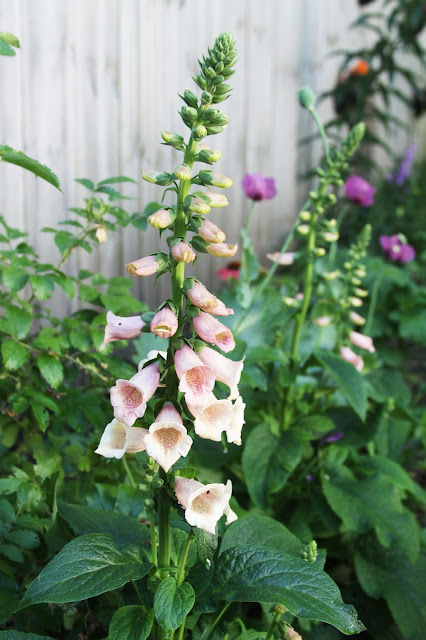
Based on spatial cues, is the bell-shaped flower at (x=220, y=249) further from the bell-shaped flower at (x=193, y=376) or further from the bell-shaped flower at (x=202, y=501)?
the bell-shaped flower at (x=202, y=501)

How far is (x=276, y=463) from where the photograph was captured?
1.92 m

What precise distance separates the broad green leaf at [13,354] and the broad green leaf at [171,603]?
0.65m

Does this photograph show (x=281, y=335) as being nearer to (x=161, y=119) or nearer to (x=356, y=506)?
(x=356, y=506)

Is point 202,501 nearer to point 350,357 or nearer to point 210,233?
point 210,233

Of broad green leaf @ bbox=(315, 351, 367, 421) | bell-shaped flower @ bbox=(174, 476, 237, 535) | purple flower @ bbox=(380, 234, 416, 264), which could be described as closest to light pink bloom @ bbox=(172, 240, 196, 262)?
bell-shaped flower @ bbox=(174, 476, 237, 535)

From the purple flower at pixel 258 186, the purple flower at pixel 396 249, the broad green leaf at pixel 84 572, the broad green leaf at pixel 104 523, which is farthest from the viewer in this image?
the purple flower at pixel 396 249

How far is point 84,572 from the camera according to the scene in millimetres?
1022

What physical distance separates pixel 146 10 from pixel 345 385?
1821 millimetres

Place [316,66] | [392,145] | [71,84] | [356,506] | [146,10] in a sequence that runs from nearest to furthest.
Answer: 1. [356,506]
2. [71,84]
3. [146,10]
4. [316,66]
5. [392,145]

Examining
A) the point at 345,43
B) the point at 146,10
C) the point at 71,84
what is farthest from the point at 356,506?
the point at 345,43

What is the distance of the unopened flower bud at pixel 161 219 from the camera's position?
3.28ft

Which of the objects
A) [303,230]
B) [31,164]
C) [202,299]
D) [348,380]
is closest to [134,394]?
[202,299]

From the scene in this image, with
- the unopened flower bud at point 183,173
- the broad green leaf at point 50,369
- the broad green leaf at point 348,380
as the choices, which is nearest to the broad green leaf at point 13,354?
the broad green leaf at point 50,369

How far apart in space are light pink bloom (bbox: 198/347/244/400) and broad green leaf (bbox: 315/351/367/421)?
34.2 inches
